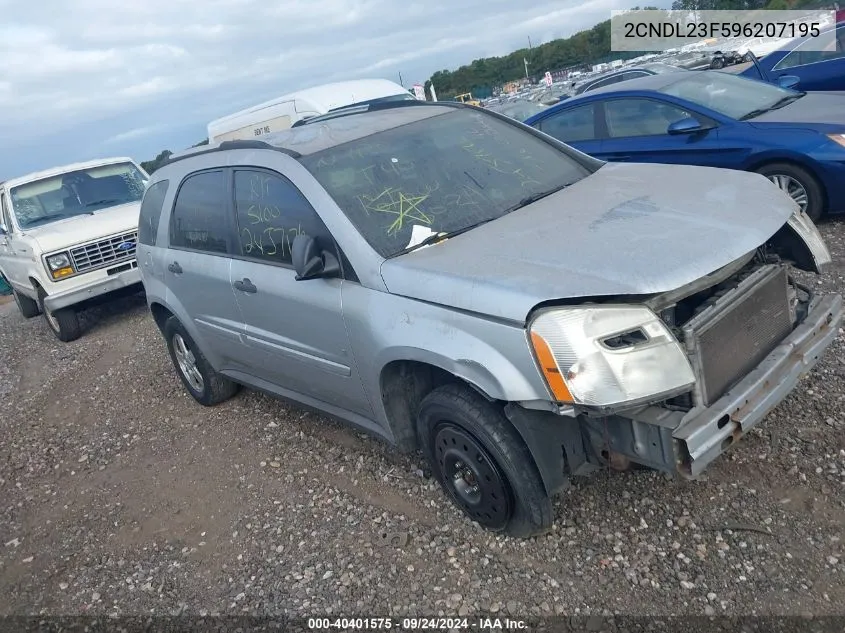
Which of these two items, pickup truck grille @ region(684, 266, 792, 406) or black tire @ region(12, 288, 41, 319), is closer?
pickup truck grille @ region(684, 266, 792, 406)

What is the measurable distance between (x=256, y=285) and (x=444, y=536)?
1.75 meters

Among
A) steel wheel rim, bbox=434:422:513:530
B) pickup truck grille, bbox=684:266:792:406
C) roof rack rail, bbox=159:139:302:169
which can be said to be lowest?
steel wheel rim, bbox=434:422:513:530

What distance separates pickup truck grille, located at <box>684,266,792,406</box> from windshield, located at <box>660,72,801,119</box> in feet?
13.3

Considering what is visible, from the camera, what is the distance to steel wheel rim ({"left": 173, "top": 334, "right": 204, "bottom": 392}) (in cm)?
527

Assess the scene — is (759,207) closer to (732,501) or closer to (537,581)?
(732,501)

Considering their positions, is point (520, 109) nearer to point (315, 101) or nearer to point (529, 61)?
point (315, 101)

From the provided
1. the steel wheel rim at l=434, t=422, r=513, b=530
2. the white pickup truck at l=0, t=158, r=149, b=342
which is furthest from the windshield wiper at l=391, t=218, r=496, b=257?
the white pickup truck at l=0, t=158, r=149, b=342

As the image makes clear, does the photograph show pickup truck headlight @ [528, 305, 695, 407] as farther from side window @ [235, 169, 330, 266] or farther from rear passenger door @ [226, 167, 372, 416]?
side window @ [235, 169, 330, 266]

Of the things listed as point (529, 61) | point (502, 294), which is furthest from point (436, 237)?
point (529, 61)

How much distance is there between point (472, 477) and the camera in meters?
3.07

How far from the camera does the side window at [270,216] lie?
11.2 ft

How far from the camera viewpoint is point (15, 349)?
9.38m

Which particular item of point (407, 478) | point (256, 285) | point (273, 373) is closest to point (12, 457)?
point (273, 373)

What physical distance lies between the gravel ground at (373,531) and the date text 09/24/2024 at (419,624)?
0.05 m
